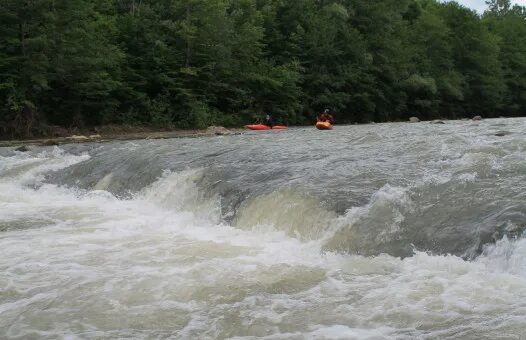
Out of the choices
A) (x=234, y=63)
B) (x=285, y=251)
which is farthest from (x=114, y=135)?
(x=285, y=251)

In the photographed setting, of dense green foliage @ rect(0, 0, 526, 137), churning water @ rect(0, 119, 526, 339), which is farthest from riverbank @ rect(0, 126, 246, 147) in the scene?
churning water @ rect(0, 119, 526, 339)

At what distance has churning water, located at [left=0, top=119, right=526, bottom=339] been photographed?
4.33 m

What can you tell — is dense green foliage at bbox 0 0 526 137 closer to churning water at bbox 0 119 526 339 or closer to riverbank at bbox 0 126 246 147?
riverbank at bbox 0 126 246 147

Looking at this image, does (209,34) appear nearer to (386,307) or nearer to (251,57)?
(251,57)

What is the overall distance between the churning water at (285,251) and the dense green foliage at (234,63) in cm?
1384

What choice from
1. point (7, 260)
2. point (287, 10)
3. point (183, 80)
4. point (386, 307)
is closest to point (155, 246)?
point (7, 260)

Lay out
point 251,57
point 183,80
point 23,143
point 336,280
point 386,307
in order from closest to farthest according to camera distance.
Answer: point 386,307 → point 336,280 → point 23,143 → point 183,80 → point 251,57

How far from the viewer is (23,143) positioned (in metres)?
21.4

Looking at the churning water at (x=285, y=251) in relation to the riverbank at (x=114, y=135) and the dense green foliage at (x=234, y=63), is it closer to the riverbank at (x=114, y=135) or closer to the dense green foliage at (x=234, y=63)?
the riverbank at (x=114, y=135)

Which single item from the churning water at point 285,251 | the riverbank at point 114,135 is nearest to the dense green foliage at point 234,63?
the riverbank at point 114,135

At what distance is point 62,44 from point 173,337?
71.5 feet

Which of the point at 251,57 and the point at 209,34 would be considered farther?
the point at 251,57

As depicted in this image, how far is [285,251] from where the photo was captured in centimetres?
648

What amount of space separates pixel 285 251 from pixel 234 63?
84.7ft
